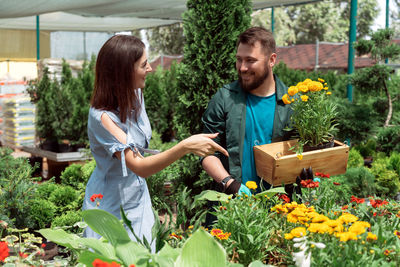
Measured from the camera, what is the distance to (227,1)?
394 centimetres

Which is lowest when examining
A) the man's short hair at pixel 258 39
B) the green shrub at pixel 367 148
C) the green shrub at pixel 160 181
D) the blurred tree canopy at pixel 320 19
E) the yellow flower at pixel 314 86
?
the green shrub at pixel 160 181

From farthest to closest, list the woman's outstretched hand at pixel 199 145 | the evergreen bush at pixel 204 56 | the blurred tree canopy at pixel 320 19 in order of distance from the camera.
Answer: the blurred tree canopy at pixel 320 19, the evergreen bush at pixel 204 56, the woman's outstretched hand at pixel 199 145

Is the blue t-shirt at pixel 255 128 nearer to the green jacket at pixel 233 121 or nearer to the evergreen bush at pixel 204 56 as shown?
the green jacket at pixel 233 121

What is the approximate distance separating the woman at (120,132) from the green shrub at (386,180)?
3107 millimetres

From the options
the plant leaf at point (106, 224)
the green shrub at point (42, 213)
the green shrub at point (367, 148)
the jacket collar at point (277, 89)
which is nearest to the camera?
the plant leaf at point (106, 224)

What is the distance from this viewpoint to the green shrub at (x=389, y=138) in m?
4.85

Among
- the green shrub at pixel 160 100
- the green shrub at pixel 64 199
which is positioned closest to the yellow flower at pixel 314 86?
the green shrub at pixel 64 199

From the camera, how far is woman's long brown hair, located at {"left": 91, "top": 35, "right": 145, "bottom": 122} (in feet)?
6.18

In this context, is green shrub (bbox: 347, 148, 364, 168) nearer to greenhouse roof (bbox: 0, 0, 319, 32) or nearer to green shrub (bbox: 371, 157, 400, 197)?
green shrub (bbox: 371, 157, 400, 197)

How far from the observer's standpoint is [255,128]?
2459mm

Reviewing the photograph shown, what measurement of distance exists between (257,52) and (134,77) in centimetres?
78

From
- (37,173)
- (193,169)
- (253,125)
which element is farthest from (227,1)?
(37,173)

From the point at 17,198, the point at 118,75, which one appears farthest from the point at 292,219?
the point at 17,198

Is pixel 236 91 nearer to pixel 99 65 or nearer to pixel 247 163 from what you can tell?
pixel 247 163
